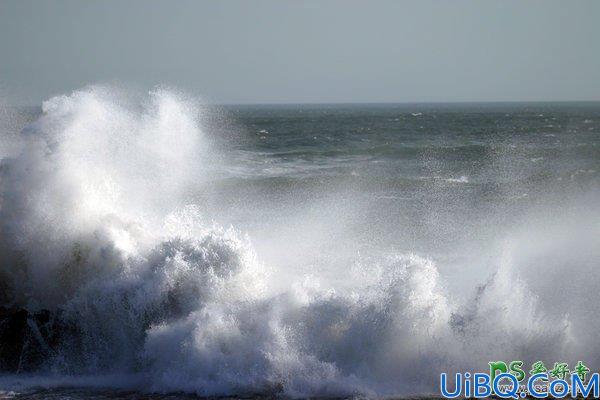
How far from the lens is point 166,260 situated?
846cm

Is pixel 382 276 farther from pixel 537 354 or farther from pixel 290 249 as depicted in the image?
pixel 290 249

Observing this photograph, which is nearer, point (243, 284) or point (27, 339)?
point (27, 339)

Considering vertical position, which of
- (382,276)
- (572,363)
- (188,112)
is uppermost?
(188,112)

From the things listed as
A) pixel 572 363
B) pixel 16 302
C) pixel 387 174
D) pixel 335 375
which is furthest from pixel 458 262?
pixel 387 174

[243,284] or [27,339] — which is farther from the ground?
[243,284]

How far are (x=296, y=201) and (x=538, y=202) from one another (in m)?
7.03

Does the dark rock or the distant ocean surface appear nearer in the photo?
the distant ocean surface

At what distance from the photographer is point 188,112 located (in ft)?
52.7

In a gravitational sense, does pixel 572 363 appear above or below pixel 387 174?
below

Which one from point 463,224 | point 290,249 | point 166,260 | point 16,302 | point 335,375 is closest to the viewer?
point 335,375

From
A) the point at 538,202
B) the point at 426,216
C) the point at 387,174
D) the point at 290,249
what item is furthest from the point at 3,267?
the point at 387,174

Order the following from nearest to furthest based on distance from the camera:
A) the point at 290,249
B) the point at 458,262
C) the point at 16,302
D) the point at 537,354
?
the point at 537,354 → the point at 16,302 → the point at 458,262 → the point at 290,249

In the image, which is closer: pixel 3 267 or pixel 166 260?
pixel 166 260

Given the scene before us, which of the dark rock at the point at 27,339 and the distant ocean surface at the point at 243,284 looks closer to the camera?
the distant ocean surface at the point at 243,284
